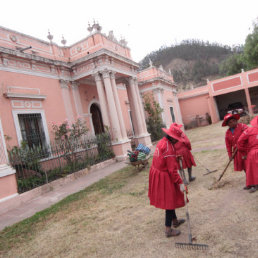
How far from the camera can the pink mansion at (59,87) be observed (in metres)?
7.39

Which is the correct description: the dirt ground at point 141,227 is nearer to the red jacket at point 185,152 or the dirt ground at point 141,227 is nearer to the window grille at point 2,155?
the red jacket at point 185,152

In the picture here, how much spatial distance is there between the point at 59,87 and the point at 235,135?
7868mm

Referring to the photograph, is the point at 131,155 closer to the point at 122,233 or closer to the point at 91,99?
the point at 122,233

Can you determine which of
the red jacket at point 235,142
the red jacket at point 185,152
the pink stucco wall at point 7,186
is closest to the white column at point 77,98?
the pink stucco wall at point 7,186

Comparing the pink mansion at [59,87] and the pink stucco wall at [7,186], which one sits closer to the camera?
the pink stucco wall at [7,186]

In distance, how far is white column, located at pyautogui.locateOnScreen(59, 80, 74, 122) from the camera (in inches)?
382

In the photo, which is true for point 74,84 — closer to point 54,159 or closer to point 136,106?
point 136,106

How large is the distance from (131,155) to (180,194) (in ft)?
12.9

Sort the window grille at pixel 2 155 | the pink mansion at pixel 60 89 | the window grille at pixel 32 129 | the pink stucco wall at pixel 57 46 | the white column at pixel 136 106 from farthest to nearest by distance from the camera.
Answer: the white column at pixel 136 106 → the pink stucco wall at pixel 57 46 → the window grille at pixel 32 129 → the pink mansion at pixel 60 89 → the window grille at pixel 2 155

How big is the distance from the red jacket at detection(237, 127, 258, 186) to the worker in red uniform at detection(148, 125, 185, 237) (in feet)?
3.55

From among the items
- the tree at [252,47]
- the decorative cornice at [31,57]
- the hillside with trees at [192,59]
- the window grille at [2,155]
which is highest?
the hillside with trees at [192,59]

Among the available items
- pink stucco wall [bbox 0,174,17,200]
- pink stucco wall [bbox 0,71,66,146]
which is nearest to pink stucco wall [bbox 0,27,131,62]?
pink stucco wall [bbox 0,71,66,146]

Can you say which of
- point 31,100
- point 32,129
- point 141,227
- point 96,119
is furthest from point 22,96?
point 141,227

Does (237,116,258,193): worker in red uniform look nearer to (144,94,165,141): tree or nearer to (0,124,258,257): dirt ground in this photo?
(0,124,258,257): dirt ground
